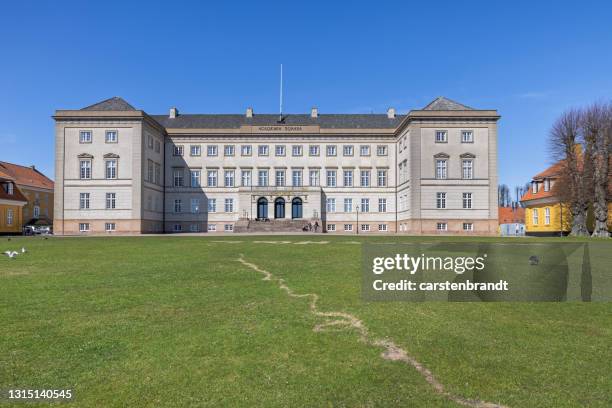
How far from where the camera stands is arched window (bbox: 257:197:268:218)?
205ft

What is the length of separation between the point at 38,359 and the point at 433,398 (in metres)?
5.19

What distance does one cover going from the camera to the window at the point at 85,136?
53.7m

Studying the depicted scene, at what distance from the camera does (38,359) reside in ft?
19.1

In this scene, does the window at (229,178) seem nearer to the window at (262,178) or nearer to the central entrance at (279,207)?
the window at (262,178)

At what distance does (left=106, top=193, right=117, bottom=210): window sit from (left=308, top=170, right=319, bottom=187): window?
88.0 feet

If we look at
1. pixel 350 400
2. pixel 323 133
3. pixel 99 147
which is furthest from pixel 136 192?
pixel 350 400

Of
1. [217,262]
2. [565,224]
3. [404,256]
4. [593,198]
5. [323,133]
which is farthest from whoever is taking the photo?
[323,133]

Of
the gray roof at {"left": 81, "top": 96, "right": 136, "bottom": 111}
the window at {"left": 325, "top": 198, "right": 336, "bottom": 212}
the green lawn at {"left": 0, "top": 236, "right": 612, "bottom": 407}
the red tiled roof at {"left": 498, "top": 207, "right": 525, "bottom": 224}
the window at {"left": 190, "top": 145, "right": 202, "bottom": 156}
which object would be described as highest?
the gray roof at {"left": 81, "top": 96, "right": 136, "bottom": 111}

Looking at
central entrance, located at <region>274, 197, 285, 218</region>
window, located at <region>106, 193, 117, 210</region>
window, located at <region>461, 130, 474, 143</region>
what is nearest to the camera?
window, located at <region>106, 193, 117, 210</region>

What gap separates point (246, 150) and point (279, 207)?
9965 millimetres

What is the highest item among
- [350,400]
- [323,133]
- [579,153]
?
[323,133]

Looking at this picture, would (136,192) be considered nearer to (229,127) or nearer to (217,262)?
(229,127)

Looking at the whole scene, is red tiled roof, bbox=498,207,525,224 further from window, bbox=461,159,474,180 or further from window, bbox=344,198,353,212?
window, bbox=344,198,353,212

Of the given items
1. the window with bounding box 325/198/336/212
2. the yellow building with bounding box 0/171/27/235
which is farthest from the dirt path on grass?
the yellow building with bounding box 0/171/27/235
